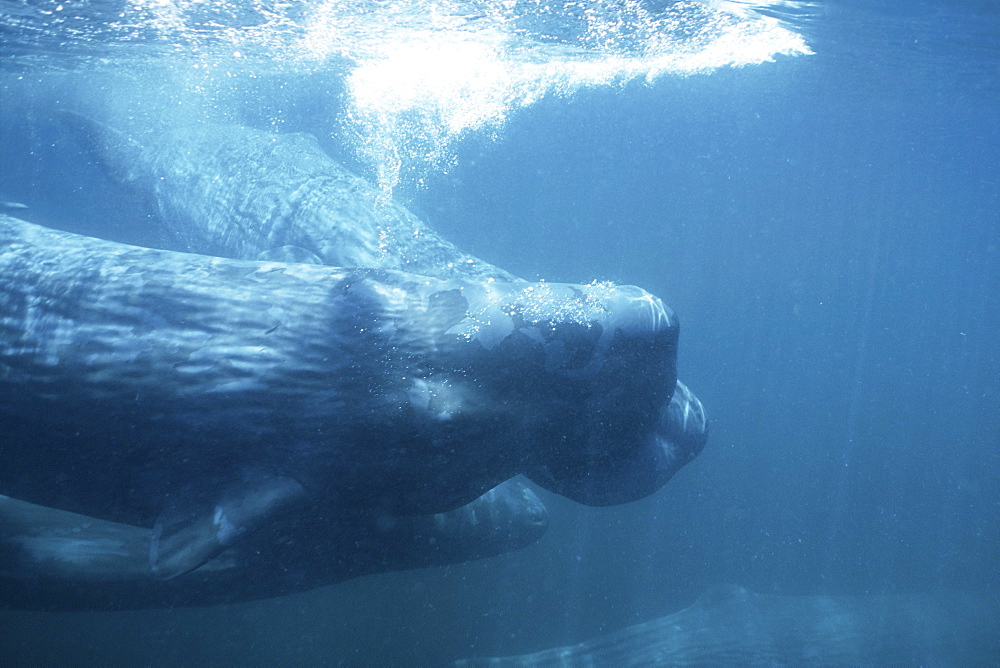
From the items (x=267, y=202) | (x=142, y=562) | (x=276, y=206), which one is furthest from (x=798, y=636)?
(x=267, y=202)

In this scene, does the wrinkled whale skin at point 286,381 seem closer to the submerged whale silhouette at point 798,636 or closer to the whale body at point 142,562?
the whale body at point 142,562

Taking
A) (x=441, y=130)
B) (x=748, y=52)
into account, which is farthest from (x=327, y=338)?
(x=441, y=130)

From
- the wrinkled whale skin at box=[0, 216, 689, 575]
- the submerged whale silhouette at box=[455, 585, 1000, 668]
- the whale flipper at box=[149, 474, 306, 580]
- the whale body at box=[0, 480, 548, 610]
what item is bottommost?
the submerged whale silhouette at box=[455, 585, 1000, 668]

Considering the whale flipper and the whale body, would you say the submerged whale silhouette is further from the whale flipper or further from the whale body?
the whale flipper

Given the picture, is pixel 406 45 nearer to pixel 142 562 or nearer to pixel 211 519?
pixel 142 562

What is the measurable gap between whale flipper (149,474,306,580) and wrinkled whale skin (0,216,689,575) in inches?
0.4

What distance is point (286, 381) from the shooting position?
3287mm

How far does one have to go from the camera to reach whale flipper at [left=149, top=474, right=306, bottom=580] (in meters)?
2.94

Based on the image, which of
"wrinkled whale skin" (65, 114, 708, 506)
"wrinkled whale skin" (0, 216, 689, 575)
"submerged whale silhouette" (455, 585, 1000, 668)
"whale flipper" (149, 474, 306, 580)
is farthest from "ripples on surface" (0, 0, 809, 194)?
"submerged whale silhouette" (455, 585, 1000, 668)

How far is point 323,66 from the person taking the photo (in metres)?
20.4

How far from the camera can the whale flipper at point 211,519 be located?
9.63 feet

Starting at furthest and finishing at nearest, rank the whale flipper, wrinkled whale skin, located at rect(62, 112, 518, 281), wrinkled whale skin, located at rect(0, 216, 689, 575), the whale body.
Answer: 1. wrinkled whale skin, located at rect(62, 112, 518, 281)
2. the whale body
3. wrinkled whale skin, located at rect(0, 216, 689, 575)
4. the whale flipper

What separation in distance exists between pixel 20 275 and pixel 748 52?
68.1ft

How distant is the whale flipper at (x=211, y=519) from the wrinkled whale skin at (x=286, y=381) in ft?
0.04
